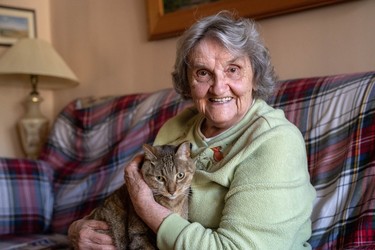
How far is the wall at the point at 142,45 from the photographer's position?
5.58ft

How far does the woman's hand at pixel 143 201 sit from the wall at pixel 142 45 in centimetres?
95

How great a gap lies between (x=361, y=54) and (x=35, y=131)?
1.91m

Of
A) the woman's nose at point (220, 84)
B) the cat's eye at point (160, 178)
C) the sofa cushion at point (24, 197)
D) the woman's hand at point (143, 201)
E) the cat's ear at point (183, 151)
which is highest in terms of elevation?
the woman's nose at point (220, 84)

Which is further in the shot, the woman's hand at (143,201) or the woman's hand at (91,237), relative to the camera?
the woman's hand at (91,237)

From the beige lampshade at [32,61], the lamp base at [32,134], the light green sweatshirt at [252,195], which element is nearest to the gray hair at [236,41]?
the light green sweatshirt at [252,195]

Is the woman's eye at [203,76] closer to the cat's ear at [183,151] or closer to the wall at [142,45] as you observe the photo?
the cat's ear at [183,151]

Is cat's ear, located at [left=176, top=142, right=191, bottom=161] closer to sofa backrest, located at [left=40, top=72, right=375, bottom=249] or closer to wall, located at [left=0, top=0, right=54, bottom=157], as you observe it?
sofa backrest, located at [left=40, top=72, right=375, bottom=249]

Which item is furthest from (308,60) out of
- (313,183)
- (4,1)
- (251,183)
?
(4,1)

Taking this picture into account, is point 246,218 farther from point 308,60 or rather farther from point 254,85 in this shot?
point 308,60

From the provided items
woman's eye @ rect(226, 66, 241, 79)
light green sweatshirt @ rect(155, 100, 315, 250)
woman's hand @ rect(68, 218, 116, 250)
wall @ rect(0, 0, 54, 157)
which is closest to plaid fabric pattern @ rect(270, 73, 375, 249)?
light green sweatshirt @ rect(155, 100, 315, 250)

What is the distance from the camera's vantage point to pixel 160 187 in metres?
1.18

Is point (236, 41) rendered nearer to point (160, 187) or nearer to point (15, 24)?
point (160, 187)

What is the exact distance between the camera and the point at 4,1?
2.76 metres

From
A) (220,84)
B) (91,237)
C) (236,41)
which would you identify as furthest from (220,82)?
(91,237)
